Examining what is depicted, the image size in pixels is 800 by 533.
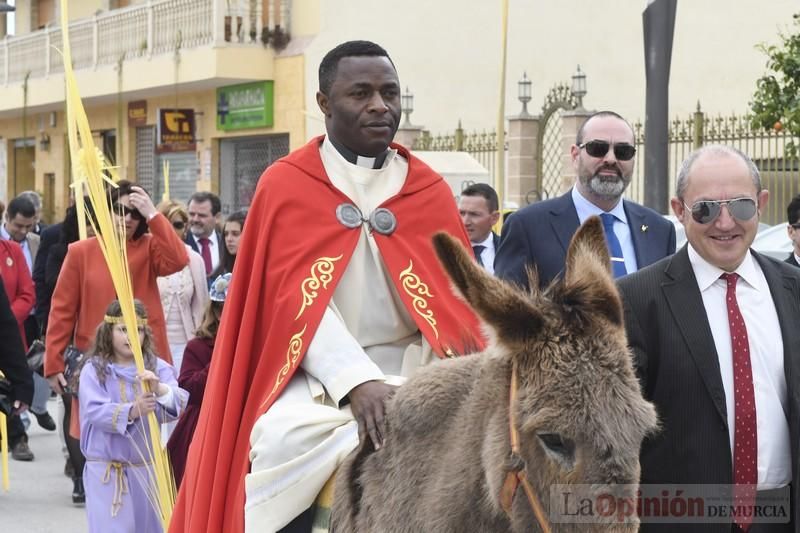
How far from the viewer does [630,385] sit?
3.18 meters

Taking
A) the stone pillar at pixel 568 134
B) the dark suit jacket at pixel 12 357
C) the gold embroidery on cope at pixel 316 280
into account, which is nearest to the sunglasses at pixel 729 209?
the gold embroidery on cope at pixel 316 280

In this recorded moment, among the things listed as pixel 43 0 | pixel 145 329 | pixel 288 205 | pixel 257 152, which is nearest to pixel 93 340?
pixel 145 329

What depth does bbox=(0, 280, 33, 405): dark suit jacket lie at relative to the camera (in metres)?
7.77

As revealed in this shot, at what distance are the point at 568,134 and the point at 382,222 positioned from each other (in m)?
17.4

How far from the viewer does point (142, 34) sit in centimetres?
3047

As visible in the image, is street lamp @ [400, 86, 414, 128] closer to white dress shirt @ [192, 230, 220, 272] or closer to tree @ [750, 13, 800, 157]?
tree @ [750, 13, 800, 157]

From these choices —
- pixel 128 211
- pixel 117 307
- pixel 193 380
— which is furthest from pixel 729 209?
pixel 128 211

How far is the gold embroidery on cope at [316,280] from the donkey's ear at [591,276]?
97cm

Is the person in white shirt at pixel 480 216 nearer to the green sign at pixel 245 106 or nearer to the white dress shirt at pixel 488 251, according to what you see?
the white dress shirt at pixel 488 251

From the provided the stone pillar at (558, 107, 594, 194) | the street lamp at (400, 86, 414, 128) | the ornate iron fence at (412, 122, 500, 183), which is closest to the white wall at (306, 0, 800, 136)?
the street lamp at (400, 86, 414, 128)

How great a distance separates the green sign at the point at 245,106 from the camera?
28.0 metres

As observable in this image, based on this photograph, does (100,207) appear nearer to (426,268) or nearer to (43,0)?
(426,268)

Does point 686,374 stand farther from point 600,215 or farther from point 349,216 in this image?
point 600,215

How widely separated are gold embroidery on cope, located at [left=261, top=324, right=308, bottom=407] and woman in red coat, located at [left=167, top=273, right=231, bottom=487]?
2.84m
